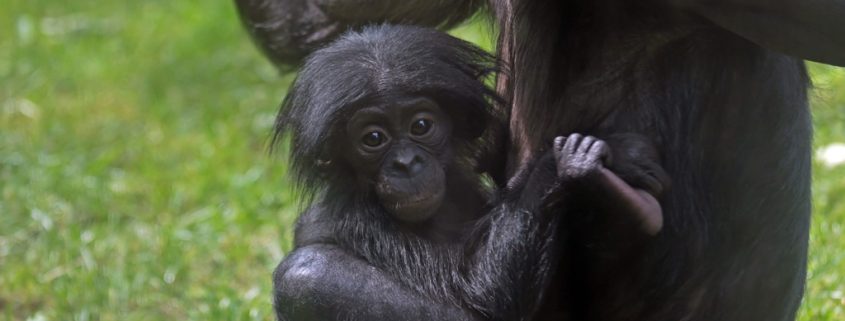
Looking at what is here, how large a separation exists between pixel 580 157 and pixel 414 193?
0.59m

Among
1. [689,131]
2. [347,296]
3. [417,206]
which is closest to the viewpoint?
[689,131]

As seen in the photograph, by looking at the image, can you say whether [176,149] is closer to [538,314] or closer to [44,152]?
[44,152]

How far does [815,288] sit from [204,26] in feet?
20.5

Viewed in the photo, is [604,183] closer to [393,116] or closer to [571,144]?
[571,144]

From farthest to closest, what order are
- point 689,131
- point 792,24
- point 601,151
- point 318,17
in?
1. point 318,17
2. point 689,131
3. point 601,151
4. point 792,24

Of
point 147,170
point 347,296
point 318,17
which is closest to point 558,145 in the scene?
point 347,296

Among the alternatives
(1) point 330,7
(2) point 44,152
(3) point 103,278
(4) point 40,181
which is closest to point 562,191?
(1) point 330,7

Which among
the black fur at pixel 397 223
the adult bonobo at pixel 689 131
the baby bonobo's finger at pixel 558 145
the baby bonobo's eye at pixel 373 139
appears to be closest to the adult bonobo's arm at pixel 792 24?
the adult bonobo at pixel 689 131

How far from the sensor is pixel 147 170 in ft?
26.9

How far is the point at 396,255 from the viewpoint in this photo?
14.8ft

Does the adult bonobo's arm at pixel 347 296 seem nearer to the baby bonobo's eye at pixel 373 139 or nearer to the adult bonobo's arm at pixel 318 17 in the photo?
the baby bonobo's eye at pixel 373 139

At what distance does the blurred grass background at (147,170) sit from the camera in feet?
20.6

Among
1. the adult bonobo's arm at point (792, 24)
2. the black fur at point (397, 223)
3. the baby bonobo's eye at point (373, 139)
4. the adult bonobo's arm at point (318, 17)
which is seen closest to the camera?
the adult bonobo's arm at point (792, 24)

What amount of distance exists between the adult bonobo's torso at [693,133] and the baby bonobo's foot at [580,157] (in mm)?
171
